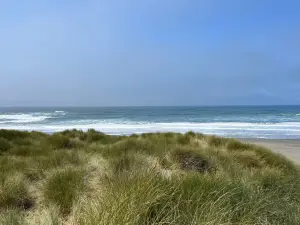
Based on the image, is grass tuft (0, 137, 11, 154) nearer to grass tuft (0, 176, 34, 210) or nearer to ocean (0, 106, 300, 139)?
grass tuft (0, 176, 34, 210)

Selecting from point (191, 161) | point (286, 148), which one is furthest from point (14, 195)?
point (286, 148)

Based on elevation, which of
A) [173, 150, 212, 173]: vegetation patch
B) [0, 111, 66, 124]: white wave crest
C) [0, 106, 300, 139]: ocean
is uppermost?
[173, 150, 212, 173]: vegetation patch

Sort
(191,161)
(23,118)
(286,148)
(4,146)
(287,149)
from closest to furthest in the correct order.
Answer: (191,161)
(4,146)
(287,149)
(286,148)
(23,118)

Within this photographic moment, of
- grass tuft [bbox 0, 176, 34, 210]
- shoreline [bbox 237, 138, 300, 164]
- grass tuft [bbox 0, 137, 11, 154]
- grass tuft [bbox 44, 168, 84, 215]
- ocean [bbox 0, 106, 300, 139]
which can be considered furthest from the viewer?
ocean [bbox 0, 106, 300, 139]

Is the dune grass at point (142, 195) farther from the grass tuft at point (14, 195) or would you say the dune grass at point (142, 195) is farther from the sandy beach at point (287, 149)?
the sandy beach at point (287, 149)

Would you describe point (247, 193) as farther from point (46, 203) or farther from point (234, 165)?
point (234, 165)

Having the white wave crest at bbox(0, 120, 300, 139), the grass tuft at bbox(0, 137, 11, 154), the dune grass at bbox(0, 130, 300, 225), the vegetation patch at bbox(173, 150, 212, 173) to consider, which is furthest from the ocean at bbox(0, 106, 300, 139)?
the dune grass at bbox(0, 130, 300, 225)

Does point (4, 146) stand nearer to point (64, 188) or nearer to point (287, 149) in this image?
point (64, 188)

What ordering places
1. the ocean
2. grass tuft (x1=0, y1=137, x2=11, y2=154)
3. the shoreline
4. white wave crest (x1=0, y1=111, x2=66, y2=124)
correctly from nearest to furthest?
grass tuft (x1=0, y1=137, x2=11, y2=154) → the shoreline → the ocean → white wave crest (x1=0, y1=111, x2=66, y2=124)

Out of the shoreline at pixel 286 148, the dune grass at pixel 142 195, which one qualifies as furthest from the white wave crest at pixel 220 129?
the dune grass at pixel 142 195

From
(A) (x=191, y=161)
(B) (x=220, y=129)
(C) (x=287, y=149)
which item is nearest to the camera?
(A) (x=191, y=161)

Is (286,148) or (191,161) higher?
(191,161)

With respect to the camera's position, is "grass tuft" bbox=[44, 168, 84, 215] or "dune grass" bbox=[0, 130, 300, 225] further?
"grass tuft" bbox=[44, 168, 84, 215]

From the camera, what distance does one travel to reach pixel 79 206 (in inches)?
150
